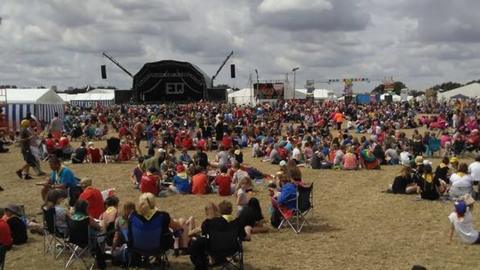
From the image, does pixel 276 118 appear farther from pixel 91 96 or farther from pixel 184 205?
pixel 91 96

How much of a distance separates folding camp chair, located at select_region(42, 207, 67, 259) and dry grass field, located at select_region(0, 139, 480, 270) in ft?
0.50

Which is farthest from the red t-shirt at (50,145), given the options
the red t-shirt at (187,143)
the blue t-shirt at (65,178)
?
the blue t-shirt at (65,178)

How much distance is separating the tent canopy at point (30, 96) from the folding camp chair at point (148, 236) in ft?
78.4

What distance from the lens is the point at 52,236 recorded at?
7.65 meters

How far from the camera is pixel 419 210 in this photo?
34.4 feet

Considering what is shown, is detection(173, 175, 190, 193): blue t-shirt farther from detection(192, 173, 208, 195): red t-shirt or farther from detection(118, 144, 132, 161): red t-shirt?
detection(118, 144, 132, 161): red t-shirt

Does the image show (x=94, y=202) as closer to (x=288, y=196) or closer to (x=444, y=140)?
(x=288, y=196)

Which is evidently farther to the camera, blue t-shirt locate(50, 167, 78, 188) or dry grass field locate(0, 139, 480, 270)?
blue t-shirt locate(50, 167, 78, 188)

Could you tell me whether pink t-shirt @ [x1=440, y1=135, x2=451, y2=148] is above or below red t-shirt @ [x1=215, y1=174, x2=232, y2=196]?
above

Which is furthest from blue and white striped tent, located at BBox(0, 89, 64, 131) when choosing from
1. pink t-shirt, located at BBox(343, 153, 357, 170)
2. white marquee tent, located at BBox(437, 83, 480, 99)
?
white marquee tent, located at BBox(437, 83, 480, 99)

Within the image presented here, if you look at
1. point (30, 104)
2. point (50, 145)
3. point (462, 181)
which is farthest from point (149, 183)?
point (30, 104)

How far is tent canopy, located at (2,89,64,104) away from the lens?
28.6 m

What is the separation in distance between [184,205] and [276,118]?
2240cm

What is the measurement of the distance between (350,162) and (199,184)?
221 inches
